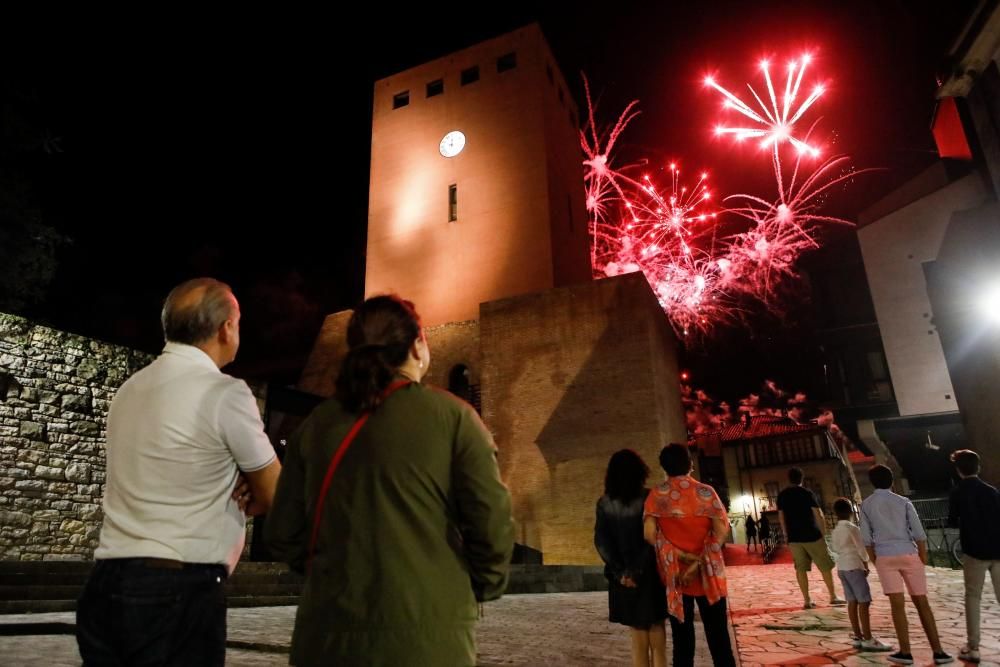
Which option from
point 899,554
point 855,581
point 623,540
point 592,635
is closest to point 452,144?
point 592,635

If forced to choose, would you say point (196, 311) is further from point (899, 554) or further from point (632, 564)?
point (899, 554)

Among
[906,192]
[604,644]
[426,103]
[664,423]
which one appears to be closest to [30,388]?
[604,644]

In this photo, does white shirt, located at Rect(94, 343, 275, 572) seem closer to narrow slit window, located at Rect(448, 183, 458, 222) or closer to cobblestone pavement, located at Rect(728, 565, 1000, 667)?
cobblestone pavement, located at Rect(728, 565, 1000, 667)

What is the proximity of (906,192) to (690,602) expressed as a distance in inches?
700

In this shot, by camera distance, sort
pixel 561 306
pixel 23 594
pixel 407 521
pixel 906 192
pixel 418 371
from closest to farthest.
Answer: pixel 407 521, pixel 418 371, pixel 23 594, pixel 561 306, pixel 906 192

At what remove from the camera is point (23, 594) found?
6.30 m

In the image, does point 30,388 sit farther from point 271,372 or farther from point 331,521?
point 271,372

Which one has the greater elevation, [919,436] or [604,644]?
[919,436]

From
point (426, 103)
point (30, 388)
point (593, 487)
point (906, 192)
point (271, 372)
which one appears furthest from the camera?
point (271, 372)

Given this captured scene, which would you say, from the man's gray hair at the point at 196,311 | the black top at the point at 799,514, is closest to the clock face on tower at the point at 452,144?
the black top at the point at 799,514

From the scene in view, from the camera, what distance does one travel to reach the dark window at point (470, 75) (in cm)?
2152

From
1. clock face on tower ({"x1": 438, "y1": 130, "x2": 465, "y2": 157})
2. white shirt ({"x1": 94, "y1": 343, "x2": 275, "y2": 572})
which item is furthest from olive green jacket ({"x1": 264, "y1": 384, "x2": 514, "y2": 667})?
clock face on tower ({"x1": 438, "y1": 130, "x2": 465, "y2": 157})

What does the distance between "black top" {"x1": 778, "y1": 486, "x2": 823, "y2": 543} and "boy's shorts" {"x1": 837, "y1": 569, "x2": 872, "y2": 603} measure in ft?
7.30

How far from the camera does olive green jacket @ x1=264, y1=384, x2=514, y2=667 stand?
135 centimetres
